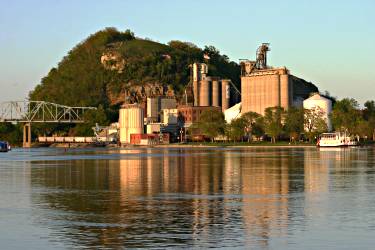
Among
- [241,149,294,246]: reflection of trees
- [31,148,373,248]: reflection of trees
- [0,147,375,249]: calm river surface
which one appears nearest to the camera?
[0,147,375,249]: calm river surface

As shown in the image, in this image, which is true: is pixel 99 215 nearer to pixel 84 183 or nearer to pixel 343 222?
pixel 343 222

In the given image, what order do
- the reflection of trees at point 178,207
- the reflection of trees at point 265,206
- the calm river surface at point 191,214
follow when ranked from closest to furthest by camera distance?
the calm river surface at point 191,214 → the reflection of trees at point 178,207 → the reflection of trees at point 265,206

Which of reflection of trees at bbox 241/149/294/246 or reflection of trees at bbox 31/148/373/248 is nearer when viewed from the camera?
reflection of trees at bbox 31/148/373/248

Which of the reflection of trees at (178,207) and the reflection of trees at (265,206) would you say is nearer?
the reflection of trees at (178,207)

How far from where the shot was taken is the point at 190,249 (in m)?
32.0

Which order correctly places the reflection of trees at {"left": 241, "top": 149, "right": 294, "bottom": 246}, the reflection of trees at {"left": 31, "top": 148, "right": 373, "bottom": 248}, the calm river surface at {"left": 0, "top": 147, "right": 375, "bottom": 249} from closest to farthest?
the calm river surface at {"left": 0, "top": 147, "right": 375, "bottom": 249} → the reflection of trees at {"left": 31, "top": 148, "right": 373, "bottom": 248} → the reflection of trees at {"left": 241, "top": 149, "right": 294, "bottom": 246}

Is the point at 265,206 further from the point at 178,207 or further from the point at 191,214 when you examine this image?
the point at 191,214

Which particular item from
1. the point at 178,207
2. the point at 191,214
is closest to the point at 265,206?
the point at 178,207

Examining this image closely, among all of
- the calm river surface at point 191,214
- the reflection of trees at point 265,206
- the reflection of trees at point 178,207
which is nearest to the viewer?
the calm river surface at point 191,214

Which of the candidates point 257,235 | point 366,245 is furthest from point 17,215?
point 366,245

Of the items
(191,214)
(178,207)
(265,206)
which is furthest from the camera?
(178,207)

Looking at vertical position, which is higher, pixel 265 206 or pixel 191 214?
pixel 265 206

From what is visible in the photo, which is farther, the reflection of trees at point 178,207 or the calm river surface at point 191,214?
the reflection of trees at point 178,207

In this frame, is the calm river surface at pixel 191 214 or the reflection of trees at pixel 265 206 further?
the reflection of trees at pixel 265 206
